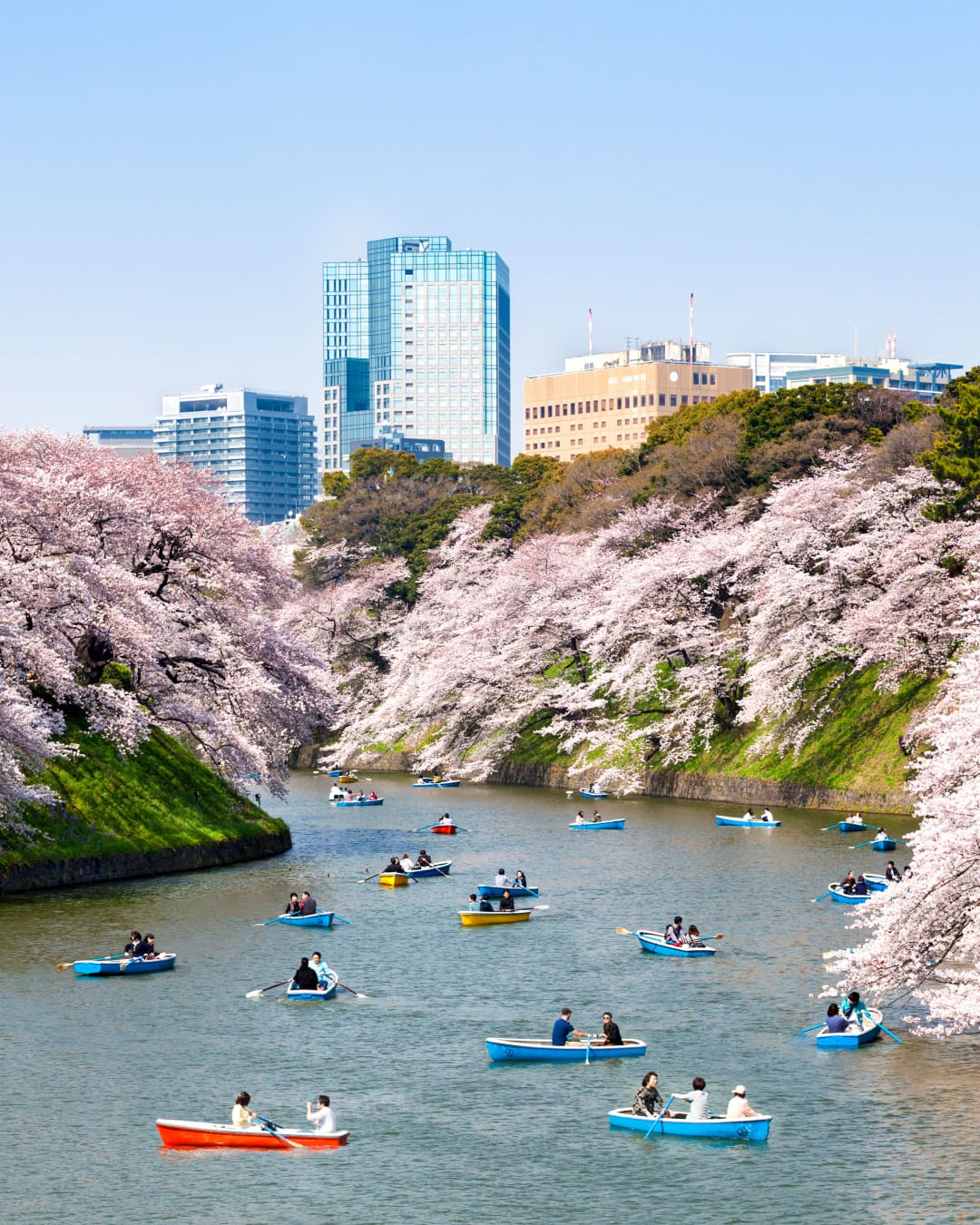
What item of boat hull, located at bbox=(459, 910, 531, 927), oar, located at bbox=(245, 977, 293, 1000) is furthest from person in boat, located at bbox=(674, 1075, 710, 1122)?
boat hull, located at bbox=(459, 910, 531, 927)

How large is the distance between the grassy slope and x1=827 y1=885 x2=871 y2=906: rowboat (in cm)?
2399

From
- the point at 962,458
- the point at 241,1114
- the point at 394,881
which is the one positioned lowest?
the point at 394,881

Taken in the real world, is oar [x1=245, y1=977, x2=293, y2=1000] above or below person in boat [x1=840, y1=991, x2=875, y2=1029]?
below

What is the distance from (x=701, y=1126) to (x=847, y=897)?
81.4 ft

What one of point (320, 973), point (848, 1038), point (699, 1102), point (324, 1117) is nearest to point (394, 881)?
point (320, 973)

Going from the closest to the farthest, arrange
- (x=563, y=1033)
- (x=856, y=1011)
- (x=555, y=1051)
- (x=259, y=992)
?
(x=555, y=1051), (x=563, y=1033), (x=856, y=1011), (x=259, y=992)

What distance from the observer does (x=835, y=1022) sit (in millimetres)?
38125

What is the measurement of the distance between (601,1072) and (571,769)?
63832 mm

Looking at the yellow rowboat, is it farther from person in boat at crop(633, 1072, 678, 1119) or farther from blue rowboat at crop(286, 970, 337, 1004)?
person in boat at crop(633, 1072, 678, 1119)

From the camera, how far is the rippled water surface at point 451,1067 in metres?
29.2

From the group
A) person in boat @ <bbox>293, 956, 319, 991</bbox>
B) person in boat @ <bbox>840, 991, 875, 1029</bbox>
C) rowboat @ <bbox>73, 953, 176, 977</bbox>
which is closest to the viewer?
person in boat @ <bbox>840, 991, 875, 1029</bbox>

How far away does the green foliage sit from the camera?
245 ft

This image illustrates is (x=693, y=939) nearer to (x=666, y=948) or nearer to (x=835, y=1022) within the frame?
(x=666, y=948)

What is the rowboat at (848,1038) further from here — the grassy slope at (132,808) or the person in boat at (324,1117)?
the grassy slope at (132,808)
